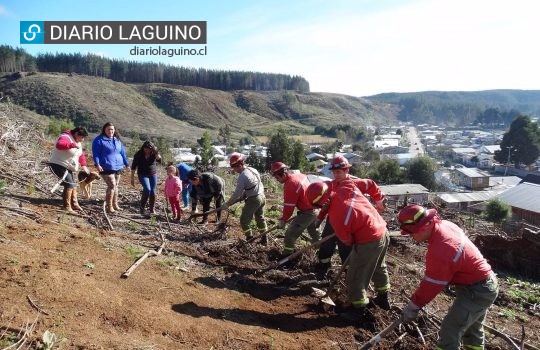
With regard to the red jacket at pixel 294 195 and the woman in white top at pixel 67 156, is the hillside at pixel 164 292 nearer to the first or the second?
the woman in white top at pixel 67 156

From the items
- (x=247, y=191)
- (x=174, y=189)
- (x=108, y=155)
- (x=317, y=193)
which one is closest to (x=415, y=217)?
(x=317, y=193)

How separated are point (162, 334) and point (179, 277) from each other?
1.51 metres

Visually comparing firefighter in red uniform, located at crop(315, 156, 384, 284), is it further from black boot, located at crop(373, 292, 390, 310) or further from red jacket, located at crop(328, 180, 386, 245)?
red jacket, located at crop(328, 180, 386, 245)

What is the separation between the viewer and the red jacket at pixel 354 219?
4520 mm

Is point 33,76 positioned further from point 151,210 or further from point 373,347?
point 373,347

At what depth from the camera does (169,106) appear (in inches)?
3573

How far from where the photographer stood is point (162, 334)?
3.77 m

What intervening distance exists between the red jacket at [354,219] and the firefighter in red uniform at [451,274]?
77cm

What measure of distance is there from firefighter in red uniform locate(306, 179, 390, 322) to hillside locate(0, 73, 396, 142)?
6243 cm

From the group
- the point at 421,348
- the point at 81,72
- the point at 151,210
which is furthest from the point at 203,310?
the point at 81,72

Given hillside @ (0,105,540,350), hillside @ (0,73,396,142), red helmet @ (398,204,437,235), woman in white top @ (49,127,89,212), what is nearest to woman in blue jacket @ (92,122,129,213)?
woman in white top @ (49,127,89,212)

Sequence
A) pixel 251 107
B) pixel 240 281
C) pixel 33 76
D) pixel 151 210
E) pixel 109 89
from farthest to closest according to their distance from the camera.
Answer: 1. pixel 251 107
2. pixel 109 89
3. pixel 33 76
4. pixel 151 210
5. pixel 240 281

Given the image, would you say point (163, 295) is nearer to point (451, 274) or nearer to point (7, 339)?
point (7, 339)

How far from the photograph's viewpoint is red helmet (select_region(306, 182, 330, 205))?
5.68m
